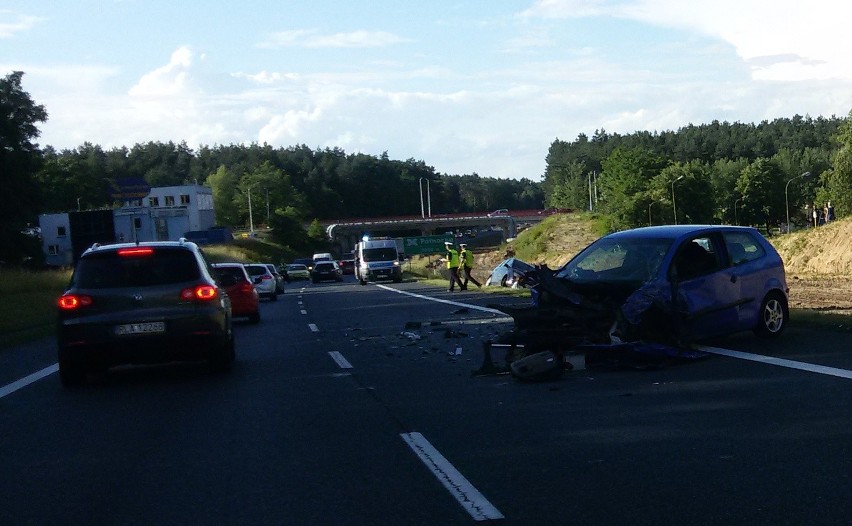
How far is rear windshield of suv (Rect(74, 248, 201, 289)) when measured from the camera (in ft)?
40.6

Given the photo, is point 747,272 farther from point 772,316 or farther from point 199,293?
point 199,293

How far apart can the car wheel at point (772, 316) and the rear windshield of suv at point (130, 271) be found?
731 centimetres

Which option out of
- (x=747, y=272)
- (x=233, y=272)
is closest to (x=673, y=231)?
(x=747, y=272)

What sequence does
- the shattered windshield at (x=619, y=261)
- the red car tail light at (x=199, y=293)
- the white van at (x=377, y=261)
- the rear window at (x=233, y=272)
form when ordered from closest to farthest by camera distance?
1. the red car tail light at (x=199, y=293)
2. the shattered windshield at (x=619, y=261)
3. the rear window at (x=233, y=272)
4. the white van at (x=377, y=261)

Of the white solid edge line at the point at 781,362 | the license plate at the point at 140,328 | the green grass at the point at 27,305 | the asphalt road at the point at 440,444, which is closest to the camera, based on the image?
the asphalt road at the point at 440,444

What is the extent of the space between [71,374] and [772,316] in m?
9.05

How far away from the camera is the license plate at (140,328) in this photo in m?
Answer: 12.2

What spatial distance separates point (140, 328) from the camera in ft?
40.1

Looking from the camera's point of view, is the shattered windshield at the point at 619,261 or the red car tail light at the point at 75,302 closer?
the red car tail light at the point at 75,302

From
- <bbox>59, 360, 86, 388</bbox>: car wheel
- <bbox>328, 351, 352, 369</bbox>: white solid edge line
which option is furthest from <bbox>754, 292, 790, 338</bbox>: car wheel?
<bbox>59, 360, 86, 388</bbox>: car wheel

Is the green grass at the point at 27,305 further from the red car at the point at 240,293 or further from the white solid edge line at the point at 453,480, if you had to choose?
the white solid edge line at the point at 453,480

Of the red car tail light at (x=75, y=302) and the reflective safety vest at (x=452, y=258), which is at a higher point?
the red car tail light at (x=75, y=302)

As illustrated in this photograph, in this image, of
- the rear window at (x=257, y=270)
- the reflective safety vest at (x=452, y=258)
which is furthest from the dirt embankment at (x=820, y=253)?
the rear window at (x=257, y=270)

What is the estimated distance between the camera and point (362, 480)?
6.99 m
